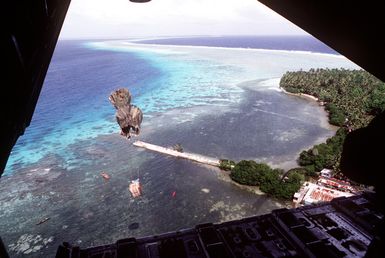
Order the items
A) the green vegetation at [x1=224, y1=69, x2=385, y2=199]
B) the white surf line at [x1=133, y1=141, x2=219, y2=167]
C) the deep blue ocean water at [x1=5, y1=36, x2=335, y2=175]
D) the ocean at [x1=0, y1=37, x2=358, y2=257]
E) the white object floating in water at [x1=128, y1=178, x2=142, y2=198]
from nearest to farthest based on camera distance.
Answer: the ocean at [x1=0, y1=37, x2=358, y2=257] → the green vegetation at [x1=224, y1=69, x2=385, y2=199] → the white object floating in water at [x1=128, y1=178, x2=142, y2=198] → the white surf line at [x1=133, y1=141, x2=219, y2=167] → the deep blue ocean water at [x1=5, y1=36, x2=335, y2=175]

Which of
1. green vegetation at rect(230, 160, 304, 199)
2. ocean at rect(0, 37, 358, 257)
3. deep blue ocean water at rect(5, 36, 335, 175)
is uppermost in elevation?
green vegetation at rect(230, 160, 304, 199)

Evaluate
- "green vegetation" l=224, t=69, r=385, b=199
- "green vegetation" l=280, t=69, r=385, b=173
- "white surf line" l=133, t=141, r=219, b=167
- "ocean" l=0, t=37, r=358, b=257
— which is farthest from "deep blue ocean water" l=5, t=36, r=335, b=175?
"green vegetation" l=224, t=69, r=385, b=199

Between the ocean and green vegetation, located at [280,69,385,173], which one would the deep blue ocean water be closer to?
the ocean

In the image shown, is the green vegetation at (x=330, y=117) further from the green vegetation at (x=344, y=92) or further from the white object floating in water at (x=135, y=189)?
the white object floating in water at (x=135, y=189)

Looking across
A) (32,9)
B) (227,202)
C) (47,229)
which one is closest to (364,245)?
(32,9)

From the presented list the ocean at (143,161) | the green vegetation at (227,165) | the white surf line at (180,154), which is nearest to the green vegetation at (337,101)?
the ocean at (143,161)

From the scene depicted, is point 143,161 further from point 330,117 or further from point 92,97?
point 92,97
